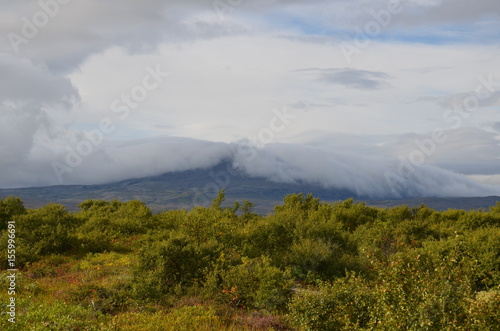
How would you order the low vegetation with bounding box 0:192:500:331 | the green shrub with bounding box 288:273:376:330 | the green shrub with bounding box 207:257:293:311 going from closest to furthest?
the low vegetation with bounding box 0:192:500:331
the green shrub with bounding box 288:273:376:330
the green shrub with bounding box 207:257:293:311

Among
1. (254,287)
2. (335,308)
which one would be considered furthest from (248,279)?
(335,308)

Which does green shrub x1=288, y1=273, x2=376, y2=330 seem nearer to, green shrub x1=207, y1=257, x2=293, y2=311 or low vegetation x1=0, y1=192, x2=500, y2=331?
low vegetation x1=0, y1=192, x2=500, y2=331

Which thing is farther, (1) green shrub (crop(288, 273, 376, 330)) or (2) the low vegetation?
(1) green shrub (crop(288, 273, 376, 330))

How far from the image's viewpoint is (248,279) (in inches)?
704

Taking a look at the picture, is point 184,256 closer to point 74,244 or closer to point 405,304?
point 405,304

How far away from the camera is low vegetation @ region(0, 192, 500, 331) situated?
36.7 ft

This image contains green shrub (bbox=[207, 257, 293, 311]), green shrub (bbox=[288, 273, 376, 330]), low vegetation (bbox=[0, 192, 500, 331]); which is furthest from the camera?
green shrub (bbox=[207, 257, 293, 311])

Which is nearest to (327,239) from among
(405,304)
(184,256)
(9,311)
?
(184,256)

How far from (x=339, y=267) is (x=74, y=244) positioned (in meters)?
20.7

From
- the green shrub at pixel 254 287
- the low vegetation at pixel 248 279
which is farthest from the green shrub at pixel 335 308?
the green shrub at pixel 254 287

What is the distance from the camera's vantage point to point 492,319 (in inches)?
398

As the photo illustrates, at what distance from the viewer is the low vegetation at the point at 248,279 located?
11.2 metres

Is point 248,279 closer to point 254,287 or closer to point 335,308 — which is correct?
point 254,287

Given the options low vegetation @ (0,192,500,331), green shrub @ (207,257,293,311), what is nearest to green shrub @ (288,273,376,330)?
low vegetation @ (0,192,500,331)
